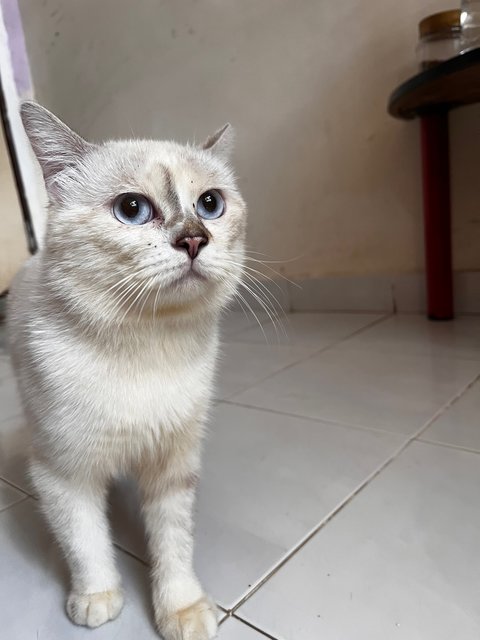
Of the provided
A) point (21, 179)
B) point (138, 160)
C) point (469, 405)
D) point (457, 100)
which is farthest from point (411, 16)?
point (21, 179)

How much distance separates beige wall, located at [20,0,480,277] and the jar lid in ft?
0.60

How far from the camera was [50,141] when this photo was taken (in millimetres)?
688

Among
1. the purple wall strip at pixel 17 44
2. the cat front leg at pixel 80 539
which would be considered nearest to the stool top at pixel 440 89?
the cat front leg at pixel 80 539

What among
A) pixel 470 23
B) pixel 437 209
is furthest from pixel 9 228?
pixel 470 23

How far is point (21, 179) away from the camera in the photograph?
242cm

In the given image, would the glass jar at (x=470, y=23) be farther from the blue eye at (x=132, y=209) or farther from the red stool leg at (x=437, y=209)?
the blue eye at (x=132, y=209)

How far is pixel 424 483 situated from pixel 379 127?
1.38 m

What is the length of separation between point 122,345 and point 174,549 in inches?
11.0

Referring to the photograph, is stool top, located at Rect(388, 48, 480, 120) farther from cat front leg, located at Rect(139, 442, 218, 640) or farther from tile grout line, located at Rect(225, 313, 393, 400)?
cat front leg, located at Rect(139, 442, 218, 640)

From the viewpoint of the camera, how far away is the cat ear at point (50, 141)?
67 cm

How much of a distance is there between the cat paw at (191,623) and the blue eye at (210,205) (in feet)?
1.60

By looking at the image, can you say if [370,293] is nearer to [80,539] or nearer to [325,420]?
[325,420]

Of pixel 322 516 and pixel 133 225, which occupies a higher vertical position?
pixel 133 225

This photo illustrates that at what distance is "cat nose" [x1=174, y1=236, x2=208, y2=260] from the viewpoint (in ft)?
1.95
